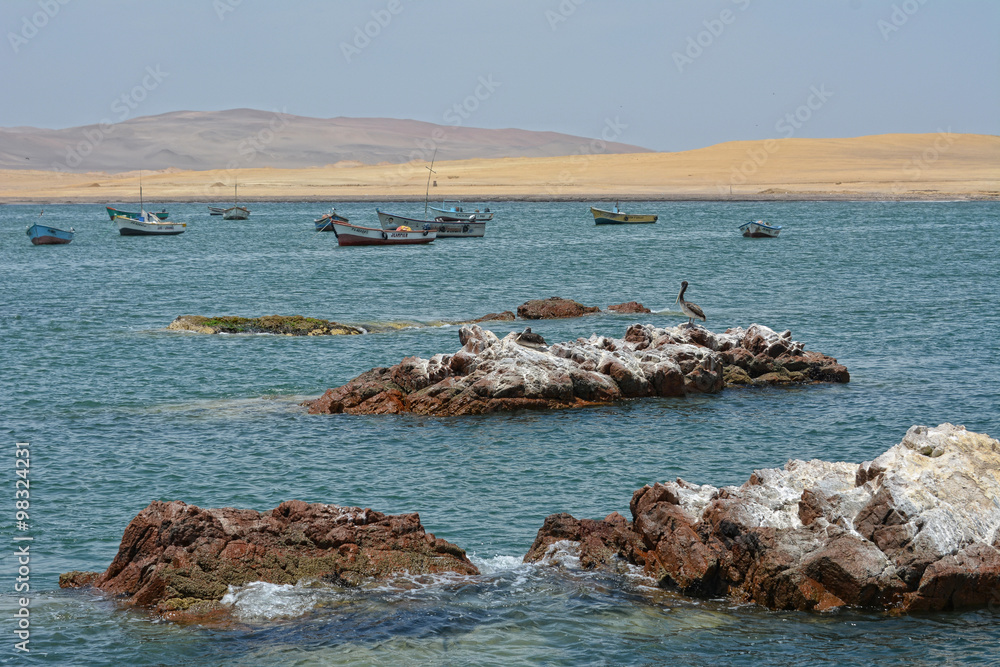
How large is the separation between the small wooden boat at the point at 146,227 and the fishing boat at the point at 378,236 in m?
23.5

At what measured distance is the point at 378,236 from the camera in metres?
79.9

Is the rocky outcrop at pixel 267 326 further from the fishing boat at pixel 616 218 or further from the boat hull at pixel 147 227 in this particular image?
the fishing boat at pixel 616 218

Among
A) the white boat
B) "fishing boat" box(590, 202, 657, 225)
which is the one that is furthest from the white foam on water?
"fishing boat" box(590, 202, 657, 225)

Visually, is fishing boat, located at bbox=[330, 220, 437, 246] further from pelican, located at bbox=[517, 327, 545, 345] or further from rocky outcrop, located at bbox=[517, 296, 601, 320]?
pelican, located at bbox=[517, 327, 545, 345]

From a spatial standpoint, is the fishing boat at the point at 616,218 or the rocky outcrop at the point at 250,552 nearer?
the rocky outcrop at the point at 250,552

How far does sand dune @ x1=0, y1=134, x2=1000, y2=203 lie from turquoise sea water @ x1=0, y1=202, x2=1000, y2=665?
97722 mm

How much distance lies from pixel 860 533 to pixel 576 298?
33.3 m

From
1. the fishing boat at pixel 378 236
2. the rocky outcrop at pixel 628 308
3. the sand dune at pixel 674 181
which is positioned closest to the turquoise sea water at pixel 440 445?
the rocky outcrop at pixel 628 308

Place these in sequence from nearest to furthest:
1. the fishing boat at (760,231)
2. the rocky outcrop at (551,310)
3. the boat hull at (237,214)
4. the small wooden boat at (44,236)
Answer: the rocky outcrop at (551,310), the fishing boat at (760,231), the small wooden boat at (44,236), the boat hull at (237,214)

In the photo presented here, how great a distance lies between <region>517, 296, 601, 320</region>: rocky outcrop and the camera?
120ft

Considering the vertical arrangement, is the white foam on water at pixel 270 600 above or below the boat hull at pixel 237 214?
below

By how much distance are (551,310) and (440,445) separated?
17.9 meters

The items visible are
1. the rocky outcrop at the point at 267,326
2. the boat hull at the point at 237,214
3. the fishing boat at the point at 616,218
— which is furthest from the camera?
the boat hull at the point at 237,214

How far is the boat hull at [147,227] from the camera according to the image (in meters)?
96.4
